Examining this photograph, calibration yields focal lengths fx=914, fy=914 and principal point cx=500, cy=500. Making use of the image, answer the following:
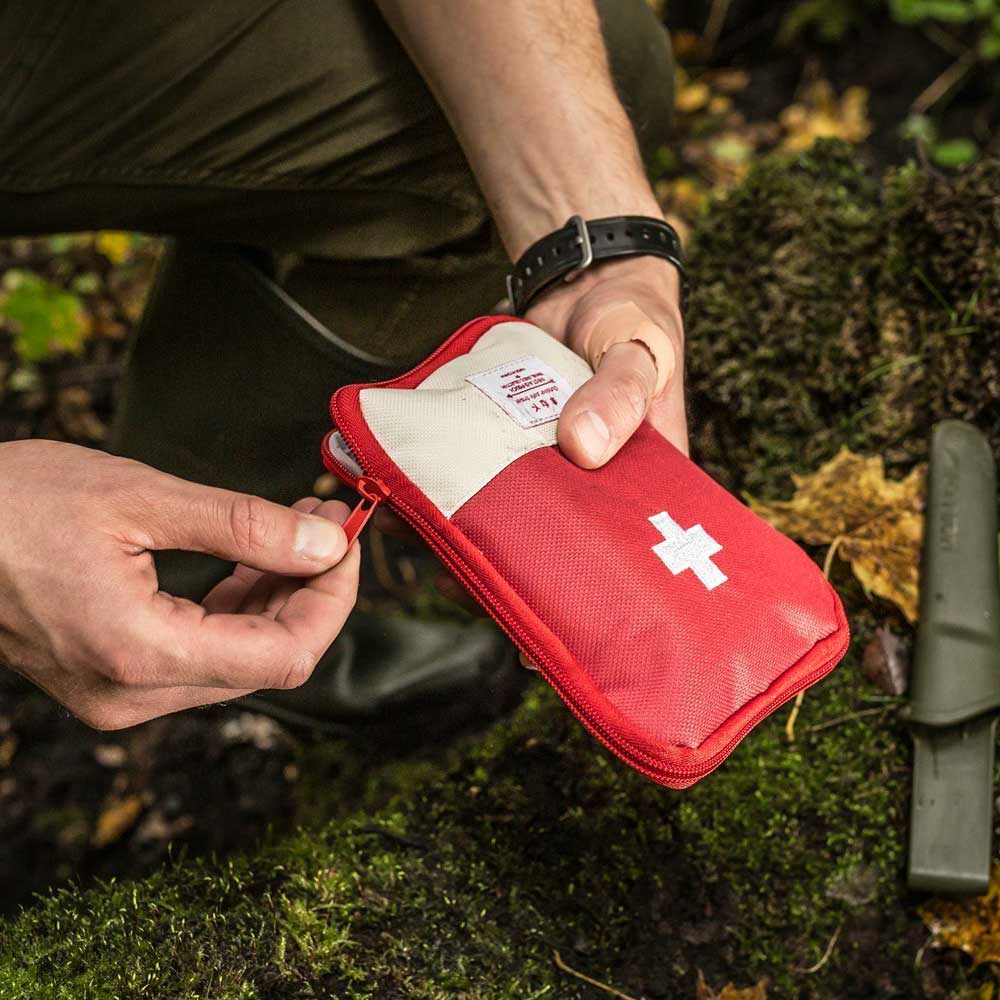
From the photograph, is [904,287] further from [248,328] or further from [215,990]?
[215,990]

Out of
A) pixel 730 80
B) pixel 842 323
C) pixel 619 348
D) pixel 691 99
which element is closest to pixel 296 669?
pixel 619 348

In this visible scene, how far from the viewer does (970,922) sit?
1853mm

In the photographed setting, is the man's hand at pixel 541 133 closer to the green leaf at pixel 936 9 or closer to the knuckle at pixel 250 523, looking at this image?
the knuckle at pixel 250 523

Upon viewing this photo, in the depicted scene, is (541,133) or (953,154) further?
(953,154)

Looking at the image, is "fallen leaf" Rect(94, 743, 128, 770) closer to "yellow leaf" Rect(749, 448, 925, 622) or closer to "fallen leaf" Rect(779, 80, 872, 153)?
"yellow leaf" Rect(749, 448, 925, 622)

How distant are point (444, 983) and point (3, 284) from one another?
3.49 m

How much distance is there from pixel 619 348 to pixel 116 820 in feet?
7.07

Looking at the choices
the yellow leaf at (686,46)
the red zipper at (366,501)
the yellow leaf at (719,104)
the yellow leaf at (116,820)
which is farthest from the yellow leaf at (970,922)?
the yellow leaf at (686,46)

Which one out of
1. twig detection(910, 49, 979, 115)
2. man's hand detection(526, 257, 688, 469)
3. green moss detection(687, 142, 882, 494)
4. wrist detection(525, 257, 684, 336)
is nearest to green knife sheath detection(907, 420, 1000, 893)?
green moss detection(687, 142, 882, 494)

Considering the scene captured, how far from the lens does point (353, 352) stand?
2.29 meters

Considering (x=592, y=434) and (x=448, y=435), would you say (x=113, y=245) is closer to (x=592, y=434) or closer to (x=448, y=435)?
(x=448, y=435)

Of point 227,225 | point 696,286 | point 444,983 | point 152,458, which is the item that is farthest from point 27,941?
point 696,286

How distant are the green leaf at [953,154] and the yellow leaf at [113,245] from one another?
3.28 metres

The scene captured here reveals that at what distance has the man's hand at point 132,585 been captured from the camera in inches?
50.7
